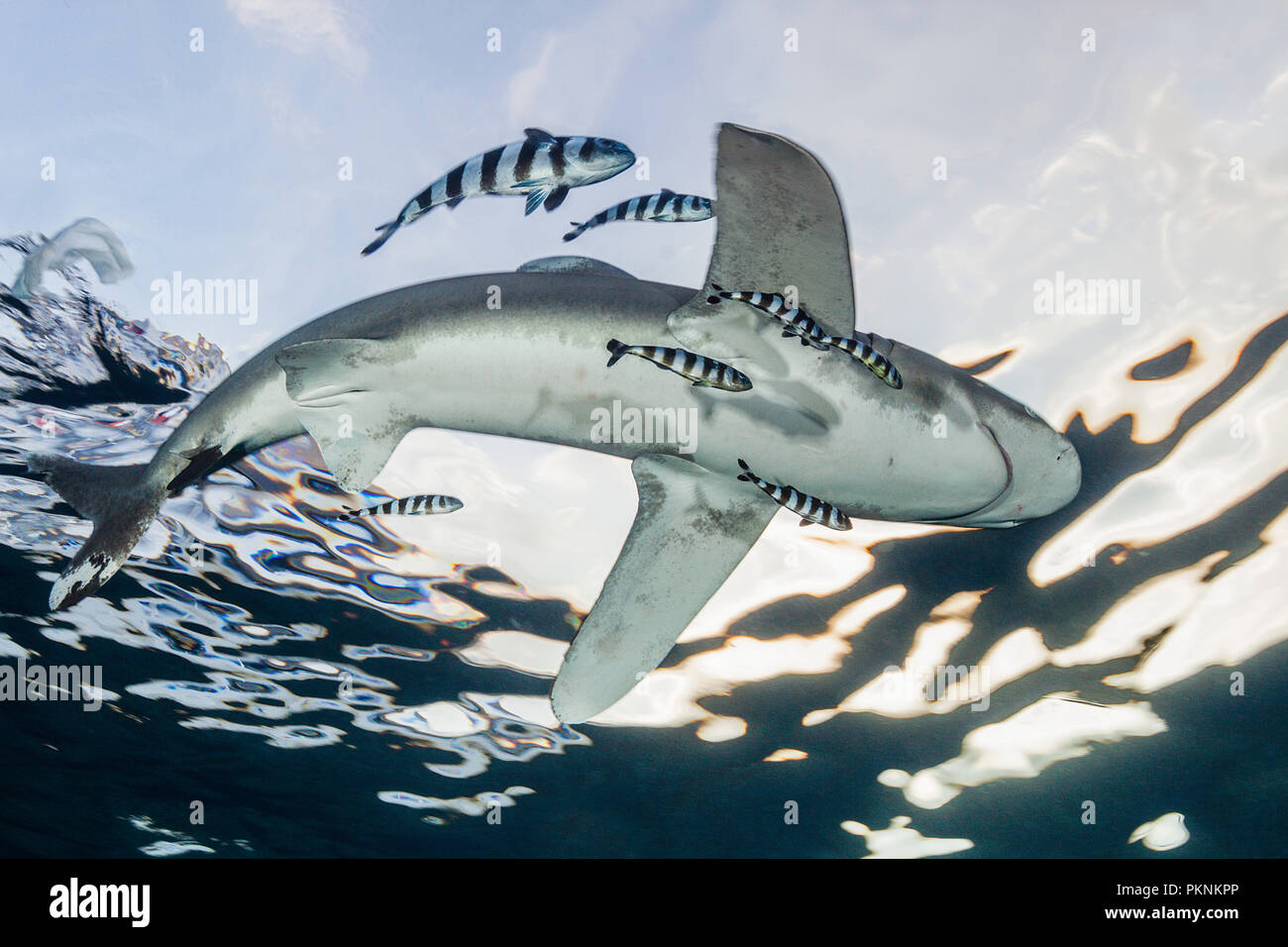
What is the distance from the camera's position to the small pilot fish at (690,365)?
11.0 feet

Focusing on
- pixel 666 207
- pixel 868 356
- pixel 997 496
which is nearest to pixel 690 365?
pixel 868 356

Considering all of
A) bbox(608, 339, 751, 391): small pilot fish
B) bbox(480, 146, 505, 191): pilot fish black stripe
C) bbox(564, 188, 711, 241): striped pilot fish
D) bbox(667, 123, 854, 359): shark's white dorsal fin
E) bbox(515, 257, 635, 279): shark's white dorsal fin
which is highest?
bbox(564, 188, 711, 241): striped pilot fish

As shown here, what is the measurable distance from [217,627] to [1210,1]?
15.2 m

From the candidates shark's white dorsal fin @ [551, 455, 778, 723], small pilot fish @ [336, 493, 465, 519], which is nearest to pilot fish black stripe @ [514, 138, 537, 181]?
shark's white dorsal fin @ [551, 455, 778, 723]

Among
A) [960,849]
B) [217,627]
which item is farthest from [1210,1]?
[960,849]

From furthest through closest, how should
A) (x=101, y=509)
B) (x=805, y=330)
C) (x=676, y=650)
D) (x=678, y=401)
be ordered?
1. (x=676, y=650)
2. (x=101, y=509)
3. (x=678, y=401)
4. (x=805, y=330)

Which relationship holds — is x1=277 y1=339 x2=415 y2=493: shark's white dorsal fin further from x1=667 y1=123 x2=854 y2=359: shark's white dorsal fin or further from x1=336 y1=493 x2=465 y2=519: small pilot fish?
x1=667 y1=123 x2=854 y2=359: shark's white dorsal fin

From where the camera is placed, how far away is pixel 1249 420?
8.00 metres

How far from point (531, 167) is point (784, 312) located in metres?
1.64

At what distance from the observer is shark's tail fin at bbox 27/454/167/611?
4949 millimetres

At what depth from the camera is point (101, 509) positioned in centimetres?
548

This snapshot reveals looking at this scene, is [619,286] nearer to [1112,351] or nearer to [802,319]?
[802,319]

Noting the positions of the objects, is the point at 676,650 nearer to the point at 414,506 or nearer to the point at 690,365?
the point at 414,506
